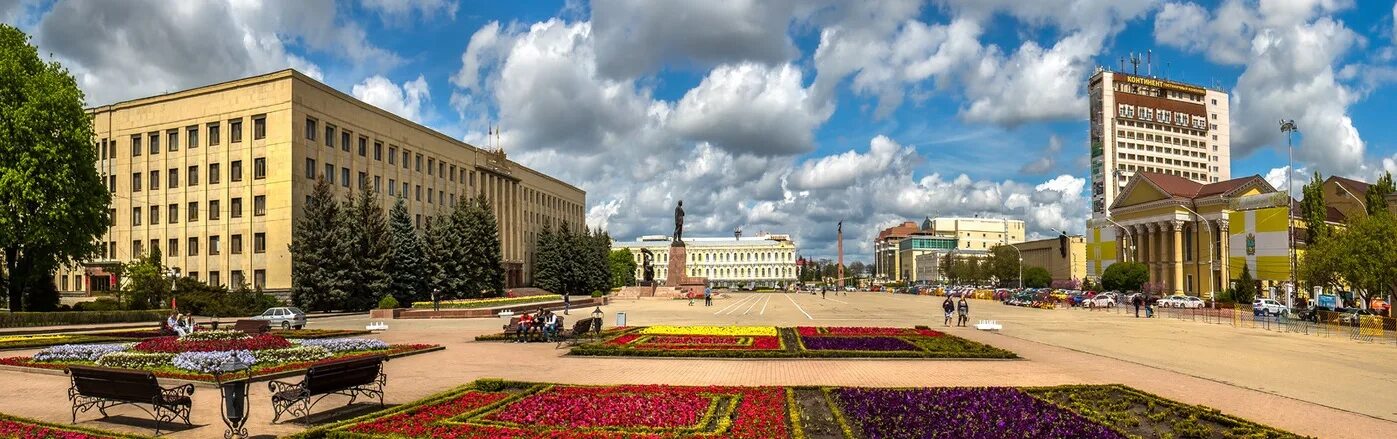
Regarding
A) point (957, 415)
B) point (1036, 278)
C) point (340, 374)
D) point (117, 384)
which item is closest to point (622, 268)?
point (1036, 278)

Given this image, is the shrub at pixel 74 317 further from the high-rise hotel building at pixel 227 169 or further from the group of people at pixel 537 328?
the group of people at pixel 537 328

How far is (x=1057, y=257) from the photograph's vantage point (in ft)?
462

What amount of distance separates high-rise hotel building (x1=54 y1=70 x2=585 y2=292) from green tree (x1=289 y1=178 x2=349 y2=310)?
368 cm

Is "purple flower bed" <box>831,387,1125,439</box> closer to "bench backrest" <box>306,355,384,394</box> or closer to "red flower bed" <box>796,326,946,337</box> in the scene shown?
"bench backrest" <box>306,355,384,394</box>

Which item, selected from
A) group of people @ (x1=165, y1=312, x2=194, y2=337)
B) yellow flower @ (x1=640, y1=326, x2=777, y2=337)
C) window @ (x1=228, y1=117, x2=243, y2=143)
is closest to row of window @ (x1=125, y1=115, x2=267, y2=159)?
window @ (x1=228, y1=117, x2=243, y2=143)

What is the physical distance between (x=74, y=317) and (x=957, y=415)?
37.4 metres

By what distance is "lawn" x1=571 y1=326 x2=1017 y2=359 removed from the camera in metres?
20.4

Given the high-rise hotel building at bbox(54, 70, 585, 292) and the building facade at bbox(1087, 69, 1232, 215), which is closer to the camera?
the high-rise hotel building at bbox(54, 70, 585, 292)

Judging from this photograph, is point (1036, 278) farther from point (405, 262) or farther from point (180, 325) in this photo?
point (180, 325)

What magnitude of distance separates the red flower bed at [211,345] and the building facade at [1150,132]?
149 meters

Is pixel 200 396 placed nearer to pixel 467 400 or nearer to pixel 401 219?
pixel 467 400

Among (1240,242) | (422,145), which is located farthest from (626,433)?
(1240,242)

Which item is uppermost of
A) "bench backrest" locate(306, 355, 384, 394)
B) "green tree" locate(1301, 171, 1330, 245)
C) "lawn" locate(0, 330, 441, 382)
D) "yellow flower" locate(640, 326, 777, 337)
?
"green tree" locate(1301, 171, 1330, 245)

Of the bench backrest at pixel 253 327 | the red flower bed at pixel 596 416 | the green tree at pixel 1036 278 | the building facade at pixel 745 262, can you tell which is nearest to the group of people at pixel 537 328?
the bench backrest at pixel 253 327
